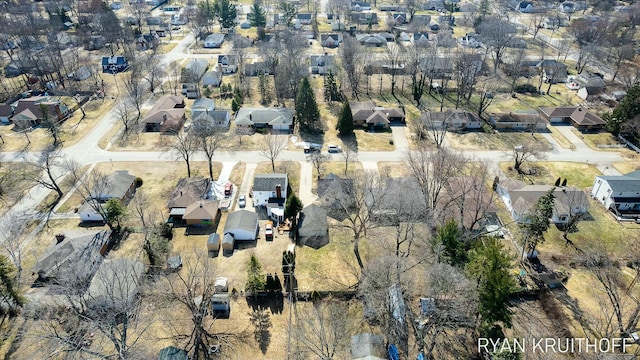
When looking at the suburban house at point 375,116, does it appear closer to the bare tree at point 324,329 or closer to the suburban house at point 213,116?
the suburban house at point 213,116

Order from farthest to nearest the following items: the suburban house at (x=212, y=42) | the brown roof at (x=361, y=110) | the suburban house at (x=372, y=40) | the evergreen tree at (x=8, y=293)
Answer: the suburban house at (x=372, y=40) < the suburban house at (x=212, y=42) < the brown roof at (x=361, y=110) < the evergreen tree at (x=8, y=293)

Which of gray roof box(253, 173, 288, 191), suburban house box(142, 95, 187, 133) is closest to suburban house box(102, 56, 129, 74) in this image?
suburban house box(142, 95, 187, 133)

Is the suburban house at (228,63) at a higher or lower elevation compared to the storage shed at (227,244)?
higher

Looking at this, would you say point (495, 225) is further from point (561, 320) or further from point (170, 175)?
point (170, 175)

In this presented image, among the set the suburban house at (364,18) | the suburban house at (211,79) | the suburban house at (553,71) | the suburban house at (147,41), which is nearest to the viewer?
the suburban house at (211,79)

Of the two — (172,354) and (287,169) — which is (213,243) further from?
(287,169)

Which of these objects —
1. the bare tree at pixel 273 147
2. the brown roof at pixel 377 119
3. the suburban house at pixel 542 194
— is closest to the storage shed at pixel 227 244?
the bare tree at pixel 273 147

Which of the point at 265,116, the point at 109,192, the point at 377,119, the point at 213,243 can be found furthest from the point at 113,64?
the point at 213,243
